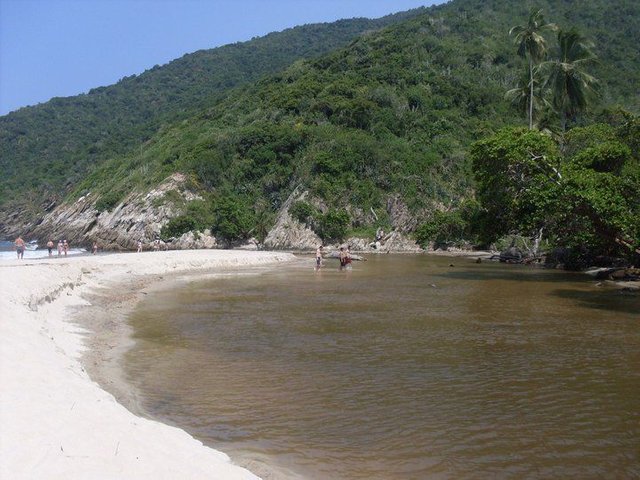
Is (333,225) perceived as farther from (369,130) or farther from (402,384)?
(402,384)

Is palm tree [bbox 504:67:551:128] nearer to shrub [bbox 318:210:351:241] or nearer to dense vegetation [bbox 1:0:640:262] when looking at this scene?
dense vegetation [bbox 1:0:640:262]

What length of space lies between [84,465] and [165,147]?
9459cm

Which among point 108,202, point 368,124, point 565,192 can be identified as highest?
point 368,124

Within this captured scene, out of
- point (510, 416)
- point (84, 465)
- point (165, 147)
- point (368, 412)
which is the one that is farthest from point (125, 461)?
point (165, 147)

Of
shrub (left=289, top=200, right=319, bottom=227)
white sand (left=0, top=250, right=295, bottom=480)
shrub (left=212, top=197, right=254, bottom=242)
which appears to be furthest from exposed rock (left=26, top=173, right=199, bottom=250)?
white sand (left=0, top=250, right=295, bottom=480)

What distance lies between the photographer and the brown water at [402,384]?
689 cm

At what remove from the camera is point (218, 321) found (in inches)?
668

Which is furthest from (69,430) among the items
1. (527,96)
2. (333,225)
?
(333,225)

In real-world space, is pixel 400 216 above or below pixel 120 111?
below

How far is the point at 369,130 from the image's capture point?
263 feet

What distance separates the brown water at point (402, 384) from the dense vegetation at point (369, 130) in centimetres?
4062

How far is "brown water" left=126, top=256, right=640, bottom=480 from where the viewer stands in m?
6.89

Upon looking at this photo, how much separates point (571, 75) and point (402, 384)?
5010 centimetres

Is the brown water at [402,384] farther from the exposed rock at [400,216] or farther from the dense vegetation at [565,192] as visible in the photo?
the exposed rock at [400,216]
